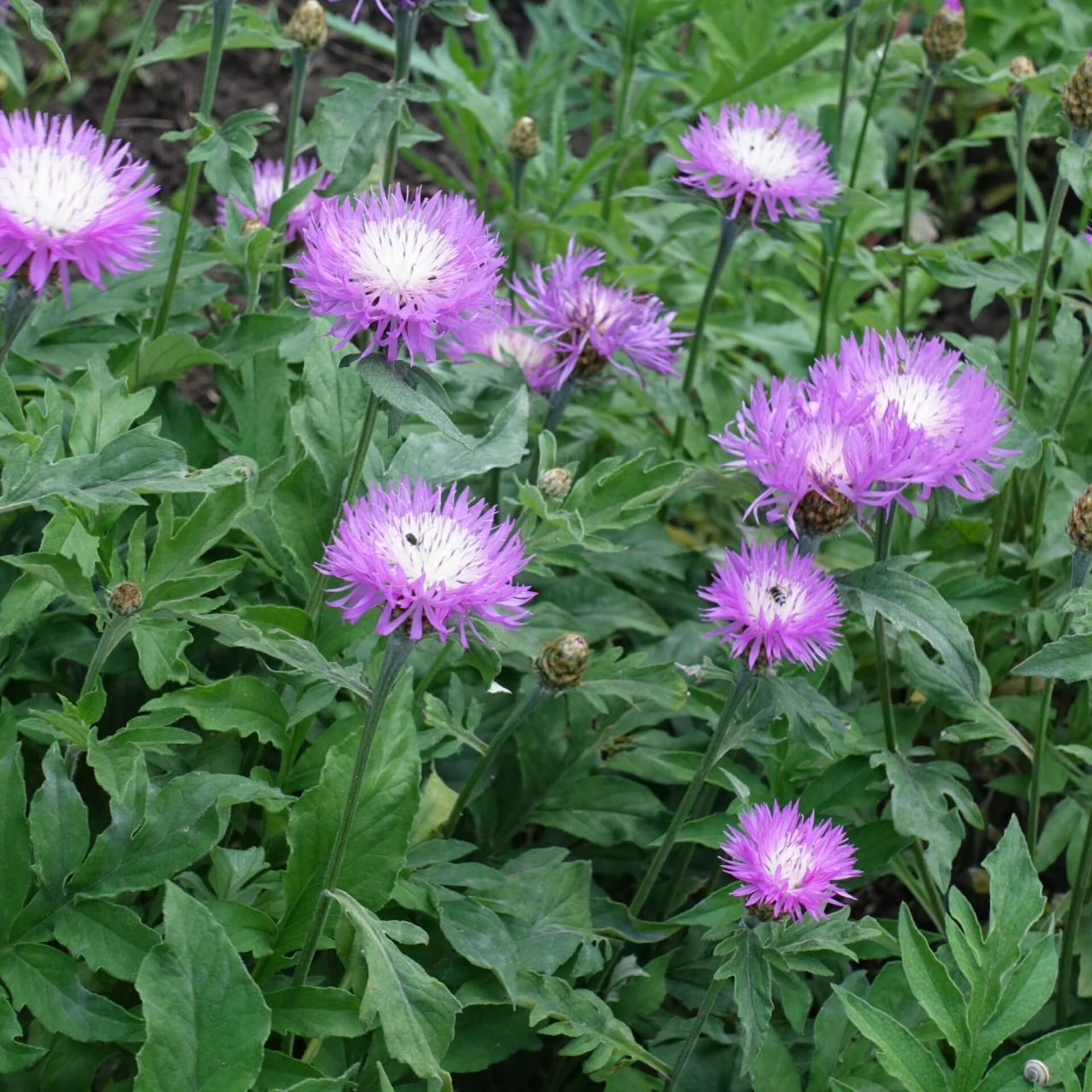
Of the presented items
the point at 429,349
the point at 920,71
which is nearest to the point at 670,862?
the point at 429,349

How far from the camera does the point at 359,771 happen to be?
1.56 meters

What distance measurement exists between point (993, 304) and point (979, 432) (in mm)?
2603

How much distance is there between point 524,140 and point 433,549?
4.65ft

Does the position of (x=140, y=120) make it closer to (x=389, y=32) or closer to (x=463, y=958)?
(x=389, y=32)

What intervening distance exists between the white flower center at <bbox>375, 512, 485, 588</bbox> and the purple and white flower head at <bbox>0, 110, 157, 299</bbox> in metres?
0.46

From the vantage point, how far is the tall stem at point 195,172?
6.89 feet

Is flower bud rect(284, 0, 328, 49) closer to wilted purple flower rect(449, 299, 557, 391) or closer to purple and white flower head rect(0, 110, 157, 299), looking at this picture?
wilted purple flower rect(449, 299, 557, 391)

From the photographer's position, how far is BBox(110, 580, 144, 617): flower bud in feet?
5.71

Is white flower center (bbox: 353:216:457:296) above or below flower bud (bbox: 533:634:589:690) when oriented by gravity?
above

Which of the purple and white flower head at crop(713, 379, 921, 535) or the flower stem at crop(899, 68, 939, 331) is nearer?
the purple and white flower head at crop(713, 379, 921, 535)

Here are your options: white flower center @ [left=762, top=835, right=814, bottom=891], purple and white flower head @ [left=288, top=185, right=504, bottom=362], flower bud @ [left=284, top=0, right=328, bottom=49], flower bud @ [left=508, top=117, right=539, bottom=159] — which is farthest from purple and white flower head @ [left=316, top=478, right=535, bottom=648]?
flower bud @ [left=508, top=117, right=539, bottom=159]

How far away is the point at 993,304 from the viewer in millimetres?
4309

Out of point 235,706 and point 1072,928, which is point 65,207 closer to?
point 235,706

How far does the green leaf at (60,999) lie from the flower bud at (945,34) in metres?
2.13
